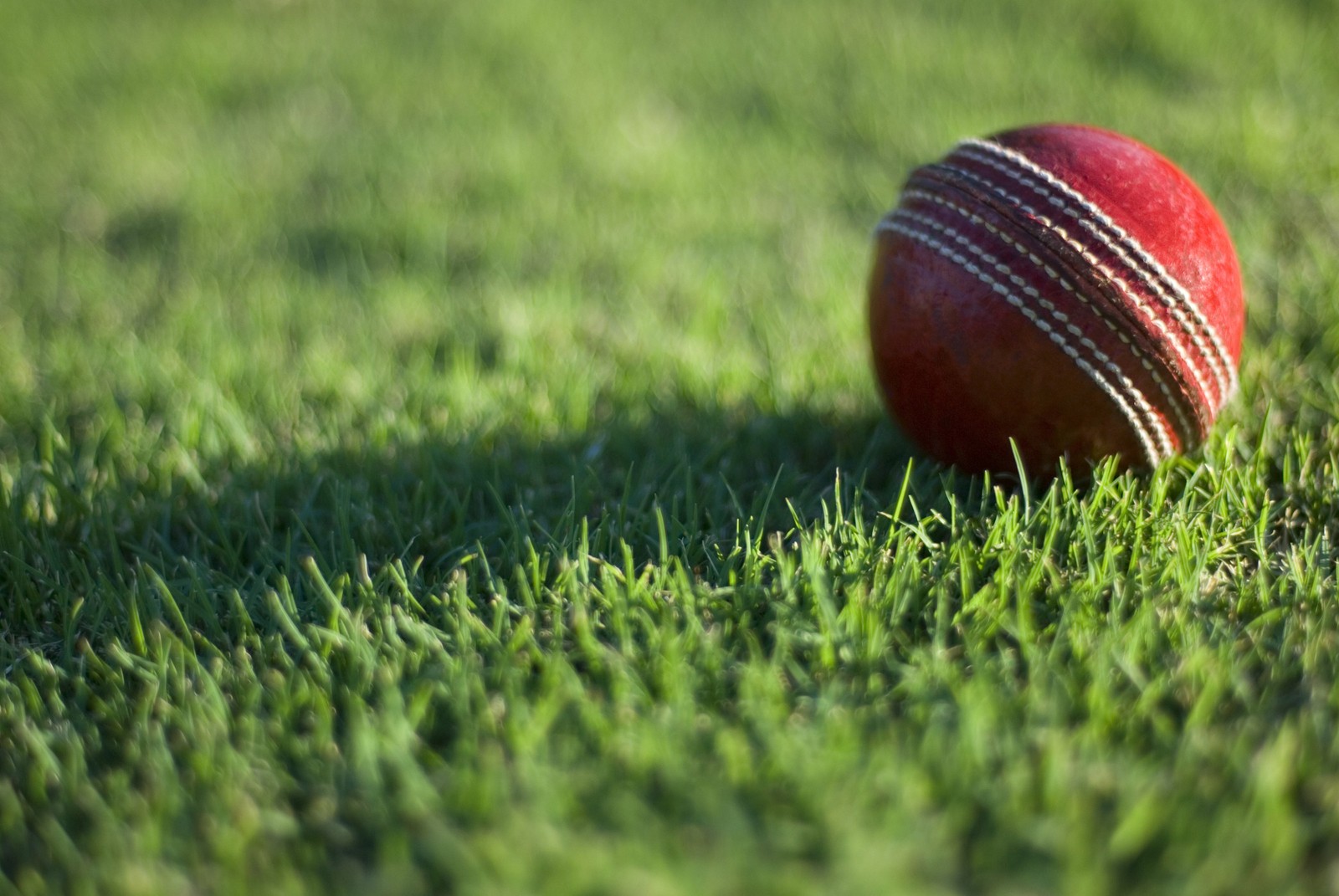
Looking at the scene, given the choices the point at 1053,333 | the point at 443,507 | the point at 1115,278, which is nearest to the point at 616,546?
the point at 443,507

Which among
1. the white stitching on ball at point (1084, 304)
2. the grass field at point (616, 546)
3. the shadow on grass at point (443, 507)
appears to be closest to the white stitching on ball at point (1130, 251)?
the white stitching on ball at point (1084, 304)

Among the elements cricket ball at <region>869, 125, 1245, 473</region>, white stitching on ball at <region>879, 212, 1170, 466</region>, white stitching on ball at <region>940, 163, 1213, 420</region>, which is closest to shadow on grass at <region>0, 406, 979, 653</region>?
cricket ball at <region>869, 125, 1245, 473</region>

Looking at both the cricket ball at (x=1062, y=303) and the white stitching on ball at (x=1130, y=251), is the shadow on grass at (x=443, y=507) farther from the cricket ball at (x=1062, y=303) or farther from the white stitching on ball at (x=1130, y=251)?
the white stitching on ball at (x=1130, y=251)

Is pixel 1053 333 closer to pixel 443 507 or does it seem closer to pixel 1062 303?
pixel 1062 303

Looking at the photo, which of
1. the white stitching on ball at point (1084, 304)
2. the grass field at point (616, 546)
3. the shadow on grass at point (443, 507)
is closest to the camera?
the grass field at point (616, 546)

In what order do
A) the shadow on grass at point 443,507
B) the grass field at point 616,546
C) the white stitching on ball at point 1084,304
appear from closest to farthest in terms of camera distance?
1. the grass field at point 616,546
2. the white stitching on ball at point 1084,304
3. the shadow on grass at point 443,507

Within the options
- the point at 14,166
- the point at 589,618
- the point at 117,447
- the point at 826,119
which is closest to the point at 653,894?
the point at 589,618
